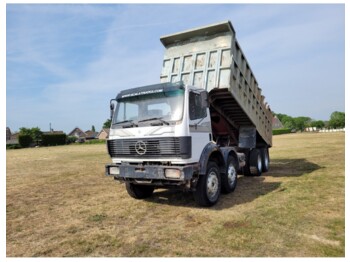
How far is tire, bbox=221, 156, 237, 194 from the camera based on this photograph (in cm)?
724

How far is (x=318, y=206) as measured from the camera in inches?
236

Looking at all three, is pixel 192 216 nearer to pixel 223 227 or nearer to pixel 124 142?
pixel 223 227

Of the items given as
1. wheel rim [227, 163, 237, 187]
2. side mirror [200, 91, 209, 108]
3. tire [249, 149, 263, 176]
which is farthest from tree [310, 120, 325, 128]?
side mirror [200, 91, 209, 108]

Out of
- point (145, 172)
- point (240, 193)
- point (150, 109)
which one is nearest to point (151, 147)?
point (145, 172)

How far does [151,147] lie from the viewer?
5887mm

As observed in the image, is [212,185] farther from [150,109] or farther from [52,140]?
[52,140]

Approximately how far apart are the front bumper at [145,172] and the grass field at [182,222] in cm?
81

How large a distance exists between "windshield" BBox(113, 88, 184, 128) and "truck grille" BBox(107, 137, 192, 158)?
14.8 inches

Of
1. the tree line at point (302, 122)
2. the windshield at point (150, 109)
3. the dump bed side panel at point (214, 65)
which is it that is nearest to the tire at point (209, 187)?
the windshield at point (150, 109)

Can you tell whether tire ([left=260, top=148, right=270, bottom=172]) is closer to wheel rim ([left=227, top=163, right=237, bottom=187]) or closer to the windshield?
wheel rim ([left=227, top=163, right=237, bottom=187])

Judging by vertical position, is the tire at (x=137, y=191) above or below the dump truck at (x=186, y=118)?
below

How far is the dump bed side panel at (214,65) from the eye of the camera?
286 inches

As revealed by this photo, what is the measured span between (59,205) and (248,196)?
480 centimetres

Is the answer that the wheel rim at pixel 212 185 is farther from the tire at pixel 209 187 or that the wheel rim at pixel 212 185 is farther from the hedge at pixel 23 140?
the hedge at pixel 23 140
